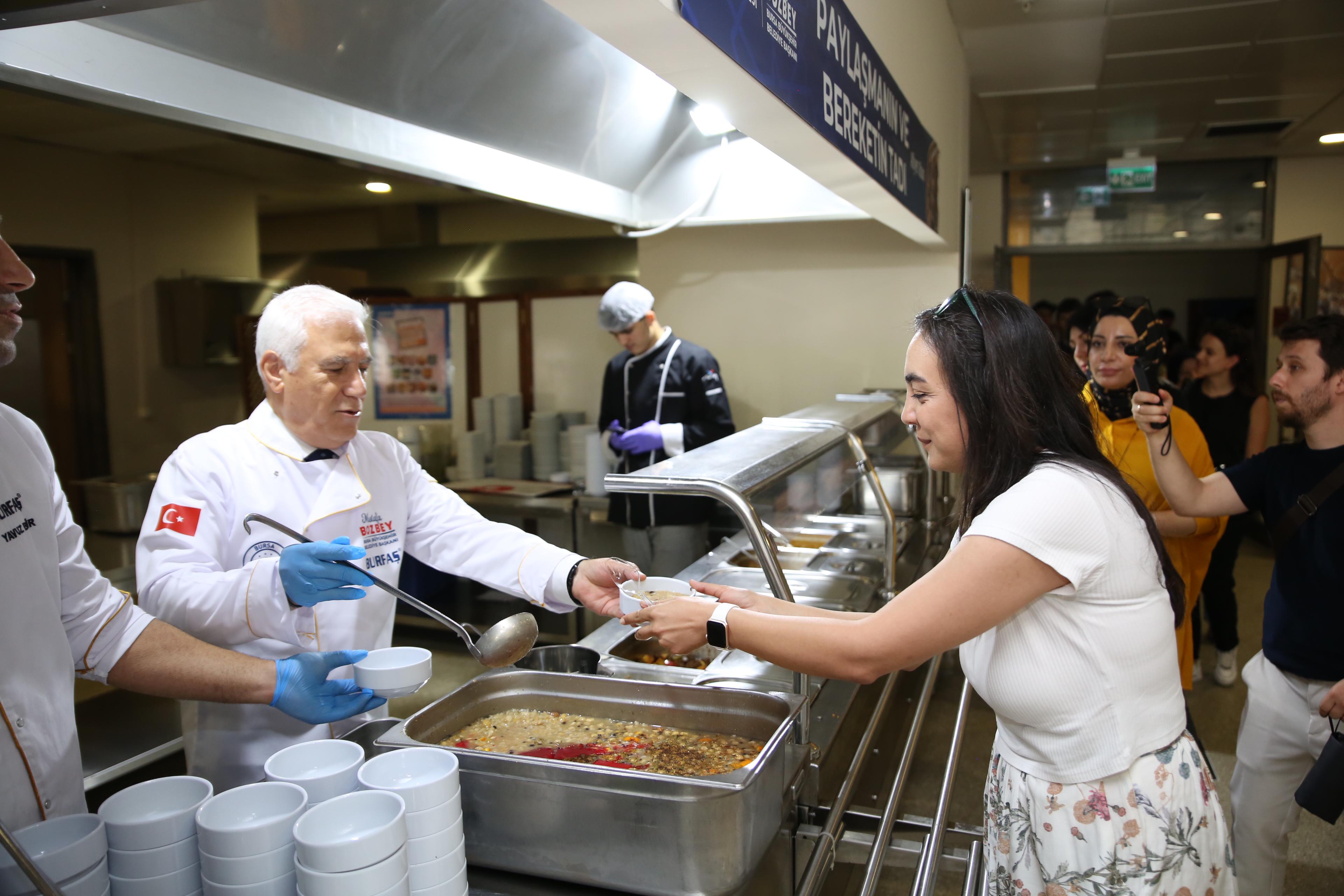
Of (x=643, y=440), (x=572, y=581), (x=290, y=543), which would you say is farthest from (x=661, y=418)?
(x=290, y=543)

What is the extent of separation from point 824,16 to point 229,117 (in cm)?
124

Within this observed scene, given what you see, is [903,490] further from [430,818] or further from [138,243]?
[138,243]

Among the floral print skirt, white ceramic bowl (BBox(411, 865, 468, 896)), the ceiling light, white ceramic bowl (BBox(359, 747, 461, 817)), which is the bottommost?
the floral print skirt

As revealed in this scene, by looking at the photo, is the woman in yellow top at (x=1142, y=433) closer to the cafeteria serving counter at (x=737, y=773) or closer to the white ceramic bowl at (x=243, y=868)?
the cafeteria serving counter at (x=737, y=773)

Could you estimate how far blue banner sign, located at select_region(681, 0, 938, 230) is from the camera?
144 cm

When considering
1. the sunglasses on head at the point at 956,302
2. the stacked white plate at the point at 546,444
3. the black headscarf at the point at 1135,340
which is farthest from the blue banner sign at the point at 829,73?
the stacked white plate at the point at 546,444

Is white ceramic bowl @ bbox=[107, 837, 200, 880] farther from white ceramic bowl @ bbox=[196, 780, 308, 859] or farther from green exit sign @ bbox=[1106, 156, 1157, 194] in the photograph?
green exit sign @ bbox=[1106, 156, 1157, 194]

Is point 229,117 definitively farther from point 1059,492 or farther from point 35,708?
point 1059,492

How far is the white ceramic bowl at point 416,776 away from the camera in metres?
1.00

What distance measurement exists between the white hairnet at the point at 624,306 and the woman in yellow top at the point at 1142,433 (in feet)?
5.66

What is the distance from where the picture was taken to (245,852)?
35.5 inches

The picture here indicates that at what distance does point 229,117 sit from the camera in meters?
1.77

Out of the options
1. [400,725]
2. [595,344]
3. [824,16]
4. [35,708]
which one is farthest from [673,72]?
[595,344]

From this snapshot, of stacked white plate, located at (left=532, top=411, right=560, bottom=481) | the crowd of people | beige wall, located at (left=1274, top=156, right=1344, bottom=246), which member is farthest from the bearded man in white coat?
beige wall, located at (left=1274, top=156, right=1344, bottom=246)
